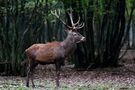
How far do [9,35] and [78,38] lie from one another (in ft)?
17.9

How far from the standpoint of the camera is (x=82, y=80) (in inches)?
659

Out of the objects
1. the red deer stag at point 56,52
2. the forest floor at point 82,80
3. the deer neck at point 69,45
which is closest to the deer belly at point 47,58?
the red deer stag at point 56,52

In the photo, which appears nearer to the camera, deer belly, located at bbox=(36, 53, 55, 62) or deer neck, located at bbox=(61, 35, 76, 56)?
deer belly, located at bbox=(36, 53, 55, 62)

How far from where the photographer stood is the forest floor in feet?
46.0

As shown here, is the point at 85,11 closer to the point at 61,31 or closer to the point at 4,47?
the point at 4,47

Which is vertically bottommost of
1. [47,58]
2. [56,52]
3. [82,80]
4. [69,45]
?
[82,80]

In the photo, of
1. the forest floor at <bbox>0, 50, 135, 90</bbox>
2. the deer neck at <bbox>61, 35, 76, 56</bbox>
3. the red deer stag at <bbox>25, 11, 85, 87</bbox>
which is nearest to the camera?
the red deer stag at <bbox>25, 11, 85, 87</bbox>

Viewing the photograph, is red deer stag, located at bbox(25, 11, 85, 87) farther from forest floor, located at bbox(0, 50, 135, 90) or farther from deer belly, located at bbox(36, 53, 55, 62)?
forest floor, located at bbox(0, 50, 135, 90)

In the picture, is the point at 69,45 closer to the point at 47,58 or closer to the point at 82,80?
the point at 47,58

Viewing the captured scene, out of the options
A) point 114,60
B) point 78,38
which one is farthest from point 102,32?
point 78,38

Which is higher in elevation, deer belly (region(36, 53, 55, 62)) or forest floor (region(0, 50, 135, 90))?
deer belly (region(36, 53, 55, 62))

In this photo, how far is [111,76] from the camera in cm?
1828

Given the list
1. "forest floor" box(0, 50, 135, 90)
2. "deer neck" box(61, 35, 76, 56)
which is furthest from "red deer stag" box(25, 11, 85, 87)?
"forest floor" box(0, 50, 135, 90)

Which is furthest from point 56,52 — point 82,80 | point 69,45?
point 82,80
